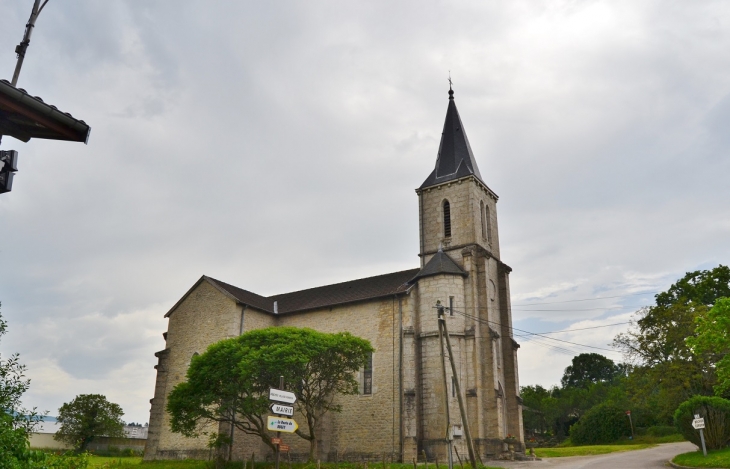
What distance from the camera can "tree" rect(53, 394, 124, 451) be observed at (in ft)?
166

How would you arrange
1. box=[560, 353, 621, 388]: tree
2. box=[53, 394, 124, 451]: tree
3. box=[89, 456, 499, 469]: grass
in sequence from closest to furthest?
box=[89, 456, 499, 469]: grass < box=[53, 394, 124, 451]: tree < box=[560, 353, 621, 388]: tree

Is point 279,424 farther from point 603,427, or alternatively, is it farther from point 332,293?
point 603,427

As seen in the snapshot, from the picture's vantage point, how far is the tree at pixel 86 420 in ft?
166

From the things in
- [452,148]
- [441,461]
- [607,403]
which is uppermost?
[452,148]

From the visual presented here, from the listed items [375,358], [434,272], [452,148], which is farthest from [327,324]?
[452,148]

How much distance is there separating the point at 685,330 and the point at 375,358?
2163 cm

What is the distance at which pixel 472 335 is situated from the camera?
111ft

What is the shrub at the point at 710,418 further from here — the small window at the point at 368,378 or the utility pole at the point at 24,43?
the utility pole at the point at 24,43

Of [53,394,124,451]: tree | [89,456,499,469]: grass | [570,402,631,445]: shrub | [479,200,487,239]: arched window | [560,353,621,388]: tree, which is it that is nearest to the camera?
[89,456,499,469]: grass

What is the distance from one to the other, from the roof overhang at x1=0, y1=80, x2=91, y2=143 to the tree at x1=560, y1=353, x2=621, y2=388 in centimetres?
9591

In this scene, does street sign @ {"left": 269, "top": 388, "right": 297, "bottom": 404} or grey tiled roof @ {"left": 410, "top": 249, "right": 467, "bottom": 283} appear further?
grey tiled roof @ {"left": 410, "top": 249, "right": 467, "bottom": 283}

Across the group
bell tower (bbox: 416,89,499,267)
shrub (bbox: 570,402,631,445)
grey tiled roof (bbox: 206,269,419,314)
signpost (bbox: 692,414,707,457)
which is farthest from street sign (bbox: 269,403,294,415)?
shrub (bbox: 570,402,631,445)

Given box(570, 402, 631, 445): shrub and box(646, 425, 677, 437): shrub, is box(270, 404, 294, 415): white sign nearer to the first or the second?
box(570, 402, 631, 445): shrub

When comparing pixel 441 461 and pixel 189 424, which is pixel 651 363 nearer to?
pixel 441 461
